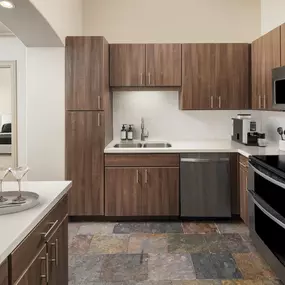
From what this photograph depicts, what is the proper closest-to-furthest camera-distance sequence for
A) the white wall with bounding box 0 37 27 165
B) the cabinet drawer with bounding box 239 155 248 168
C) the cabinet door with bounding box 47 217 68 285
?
1. the cabinet door with bounding box 47 217 68 285
2. the cabinet drawer with bounding box 239 155 248 168
3. the white wall with bounding box 0 37 27 165

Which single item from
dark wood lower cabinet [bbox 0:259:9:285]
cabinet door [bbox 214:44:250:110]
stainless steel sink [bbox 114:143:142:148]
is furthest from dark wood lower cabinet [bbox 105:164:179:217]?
dark wood lower cabinet [bbox 0:259:9:285]

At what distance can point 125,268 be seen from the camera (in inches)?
124

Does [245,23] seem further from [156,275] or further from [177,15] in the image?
[156,275]

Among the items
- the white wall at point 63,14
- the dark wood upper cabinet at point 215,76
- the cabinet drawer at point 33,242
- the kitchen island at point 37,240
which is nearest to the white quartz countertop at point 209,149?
the dark wood upper cabinet at point 215,76

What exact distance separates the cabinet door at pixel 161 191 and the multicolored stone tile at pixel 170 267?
3.37ft

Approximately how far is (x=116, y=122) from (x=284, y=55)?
7.82 ft

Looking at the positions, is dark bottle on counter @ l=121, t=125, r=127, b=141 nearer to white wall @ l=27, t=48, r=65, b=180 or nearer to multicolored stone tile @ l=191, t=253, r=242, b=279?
white wall @ l=27, t=48, r=65, b=180

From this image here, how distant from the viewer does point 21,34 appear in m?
3.84

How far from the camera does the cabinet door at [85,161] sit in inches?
171

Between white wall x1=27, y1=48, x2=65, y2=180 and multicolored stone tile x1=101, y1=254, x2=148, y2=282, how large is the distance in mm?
1396

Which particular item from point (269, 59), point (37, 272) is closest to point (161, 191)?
point (269, 59)

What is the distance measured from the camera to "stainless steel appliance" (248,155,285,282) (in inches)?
104

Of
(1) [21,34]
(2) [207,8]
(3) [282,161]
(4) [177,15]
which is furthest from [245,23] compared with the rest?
(1) [21,34]

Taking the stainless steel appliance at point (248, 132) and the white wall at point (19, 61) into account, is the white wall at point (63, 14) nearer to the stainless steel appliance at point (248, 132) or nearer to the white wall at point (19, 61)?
the white wall at point (19, 61)
